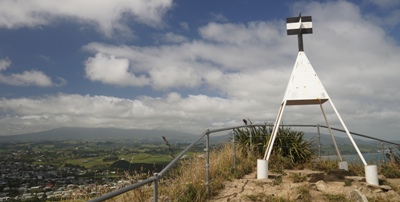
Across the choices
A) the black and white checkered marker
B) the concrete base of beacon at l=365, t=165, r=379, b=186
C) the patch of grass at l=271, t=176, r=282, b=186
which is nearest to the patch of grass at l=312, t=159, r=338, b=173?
the concrete base of beacon at l=365, t=165, r=379, b=186

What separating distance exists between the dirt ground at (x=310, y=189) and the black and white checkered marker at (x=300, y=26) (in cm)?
413

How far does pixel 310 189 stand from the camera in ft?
22.7

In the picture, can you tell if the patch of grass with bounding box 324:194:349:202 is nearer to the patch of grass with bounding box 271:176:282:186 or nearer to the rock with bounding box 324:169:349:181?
the patch of grass with bounding box 271:176:282:186

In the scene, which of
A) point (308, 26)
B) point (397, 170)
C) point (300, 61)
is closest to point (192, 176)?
point (300, 61)

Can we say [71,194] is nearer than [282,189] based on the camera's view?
Yes

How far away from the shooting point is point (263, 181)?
7402 millimetres

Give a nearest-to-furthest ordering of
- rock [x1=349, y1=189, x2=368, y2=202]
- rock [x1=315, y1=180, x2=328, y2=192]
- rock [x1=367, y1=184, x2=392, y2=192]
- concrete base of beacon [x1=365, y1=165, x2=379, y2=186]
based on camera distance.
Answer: rock [x1=349, y1=189, x2=368, y2=202]
rock [x1=315, y1=180, x2=328, y2=192]
rock [x1=367, y1=184, x2=392, y2=192]
concrete base of beacon [x1=365, y1=165, x2=379, y2=186]

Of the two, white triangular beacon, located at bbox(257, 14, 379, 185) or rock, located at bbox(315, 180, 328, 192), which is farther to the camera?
white triangular beacon, located at bbox(257, 14, 379, 185)

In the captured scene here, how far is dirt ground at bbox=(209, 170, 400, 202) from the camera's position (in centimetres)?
621

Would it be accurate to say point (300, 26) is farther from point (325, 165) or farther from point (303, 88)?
point (325, 165)

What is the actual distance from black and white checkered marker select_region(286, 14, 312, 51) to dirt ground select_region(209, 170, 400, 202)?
13.5ft

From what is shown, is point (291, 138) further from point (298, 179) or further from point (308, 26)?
point (308, 26)

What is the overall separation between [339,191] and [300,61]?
13.5 feet

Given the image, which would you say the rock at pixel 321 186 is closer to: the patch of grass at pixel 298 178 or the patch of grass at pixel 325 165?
the patch of grass at pixel 298 178
